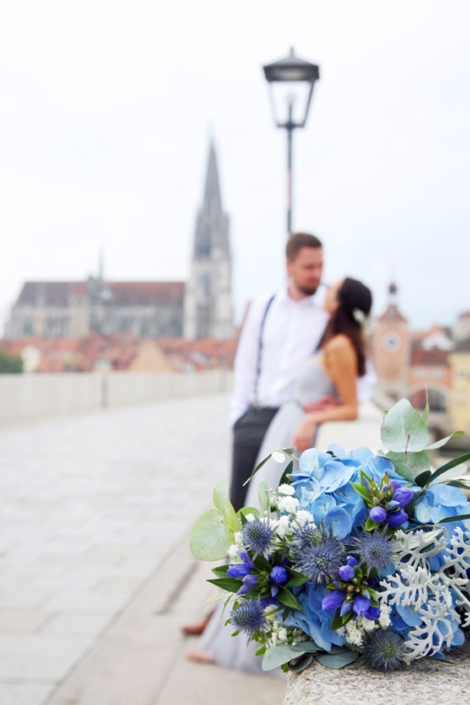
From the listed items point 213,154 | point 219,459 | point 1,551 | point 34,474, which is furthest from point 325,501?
point 213,154

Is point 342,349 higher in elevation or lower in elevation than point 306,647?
higher

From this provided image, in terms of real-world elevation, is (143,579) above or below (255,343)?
below

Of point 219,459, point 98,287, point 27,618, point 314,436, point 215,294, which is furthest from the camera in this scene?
point 215,294

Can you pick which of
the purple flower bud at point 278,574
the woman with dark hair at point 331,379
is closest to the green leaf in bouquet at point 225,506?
the purple flower bud at point 278,574

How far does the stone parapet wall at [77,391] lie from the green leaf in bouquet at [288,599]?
687 inches

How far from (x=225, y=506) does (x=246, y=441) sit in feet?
8.58

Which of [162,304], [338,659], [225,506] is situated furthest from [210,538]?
[162,304]

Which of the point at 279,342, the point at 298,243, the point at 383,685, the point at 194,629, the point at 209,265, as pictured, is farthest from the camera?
the point at 209,265

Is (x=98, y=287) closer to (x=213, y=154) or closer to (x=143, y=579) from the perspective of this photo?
(x=213, y=154)

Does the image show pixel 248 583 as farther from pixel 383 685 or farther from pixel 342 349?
pixel 342 349

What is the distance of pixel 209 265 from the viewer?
131 metres

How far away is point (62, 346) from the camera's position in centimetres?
11300

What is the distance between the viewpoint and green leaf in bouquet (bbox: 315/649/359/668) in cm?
127

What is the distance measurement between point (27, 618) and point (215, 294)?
126m
